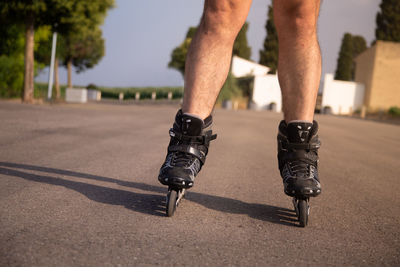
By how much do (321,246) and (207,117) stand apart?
2.51 feet

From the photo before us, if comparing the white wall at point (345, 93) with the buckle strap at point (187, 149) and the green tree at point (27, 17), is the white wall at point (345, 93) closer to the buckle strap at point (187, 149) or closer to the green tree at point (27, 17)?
the green tree at point (27, 17)

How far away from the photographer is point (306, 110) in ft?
5.96

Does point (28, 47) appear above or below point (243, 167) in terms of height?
above

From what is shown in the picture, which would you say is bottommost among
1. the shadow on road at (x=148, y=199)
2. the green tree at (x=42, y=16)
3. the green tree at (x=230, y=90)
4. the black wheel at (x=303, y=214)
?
the shadow on road at (x=148, y=199)

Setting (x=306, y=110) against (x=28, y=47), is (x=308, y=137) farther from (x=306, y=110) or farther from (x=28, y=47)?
(x=28, y=47)

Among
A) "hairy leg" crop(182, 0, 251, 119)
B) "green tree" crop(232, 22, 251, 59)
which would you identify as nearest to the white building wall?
"green tree" crop(232, 22, 251, 59)

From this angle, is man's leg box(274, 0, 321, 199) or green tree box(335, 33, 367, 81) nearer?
man's leg box(274, 0, 321, 199)

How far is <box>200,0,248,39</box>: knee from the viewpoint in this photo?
5.67 feet

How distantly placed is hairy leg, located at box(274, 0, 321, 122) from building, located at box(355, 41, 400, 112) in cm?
3370

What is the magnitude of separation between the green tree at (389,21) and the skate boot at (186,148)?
46.8m

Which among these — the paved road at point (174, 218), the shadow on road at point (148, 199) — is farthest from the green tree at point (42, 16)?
the shadow on road at point (148, 199)

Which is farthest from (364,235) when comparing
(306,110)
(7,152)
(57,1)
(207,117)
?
(57,1)

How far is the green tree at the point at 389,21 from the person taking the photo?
136 feet

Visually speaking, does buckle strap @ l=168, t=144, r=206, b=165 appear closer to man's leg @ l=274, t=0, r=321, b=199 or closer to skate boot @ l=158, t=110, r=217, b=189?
skate boot @ l=158, t=110, r=217, b=189
